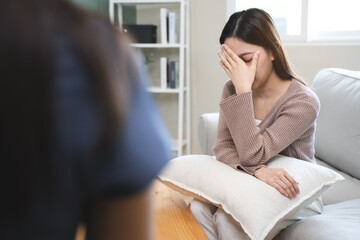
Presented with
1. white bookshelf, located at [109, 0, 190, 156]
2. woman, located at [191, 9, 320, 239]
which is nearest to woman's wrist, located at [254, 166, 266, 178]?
woman, located at [191, 9, 320, 239]

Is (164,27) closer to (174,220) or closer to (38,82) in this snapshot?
(174,220)

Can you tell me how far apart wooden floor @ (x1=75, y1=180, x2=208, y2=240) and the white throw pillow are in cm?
6

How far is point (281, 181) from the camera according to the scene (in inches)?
52.2

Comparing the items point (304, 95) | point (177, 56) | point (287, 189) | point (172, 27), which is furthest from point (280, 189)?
point (177, 56)

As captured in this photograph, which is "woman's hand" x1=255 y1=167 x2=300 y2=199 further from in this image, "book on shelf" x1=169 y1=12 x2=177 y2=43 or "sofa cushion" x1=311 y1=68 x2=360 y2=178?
"book on shelf" x1=169 y1=12 x2=177 y2=43

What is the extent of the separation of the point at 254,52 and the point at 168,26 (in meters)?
Result: 1.81

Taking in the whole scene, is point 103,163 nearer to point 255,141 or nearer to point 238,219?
point 238,219

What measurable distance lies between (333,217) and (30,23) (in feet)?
4.51

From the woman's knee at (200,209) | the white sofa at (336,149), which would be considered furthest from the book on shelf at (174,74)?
the woman's knee at (200,209)

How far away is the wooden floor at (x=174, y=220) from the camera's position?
47.1 inches

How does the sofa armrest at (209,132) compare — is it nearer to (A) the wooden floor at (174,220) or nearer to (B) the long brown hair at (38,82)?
(A) the wooden floor at (174,220)

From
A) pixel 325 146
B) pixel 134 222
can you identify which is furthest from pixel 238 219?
pixel 134 222

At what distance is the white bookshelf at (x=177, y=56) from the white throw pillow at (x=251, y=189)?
162 cm

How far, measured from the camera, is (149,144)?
27 cm
